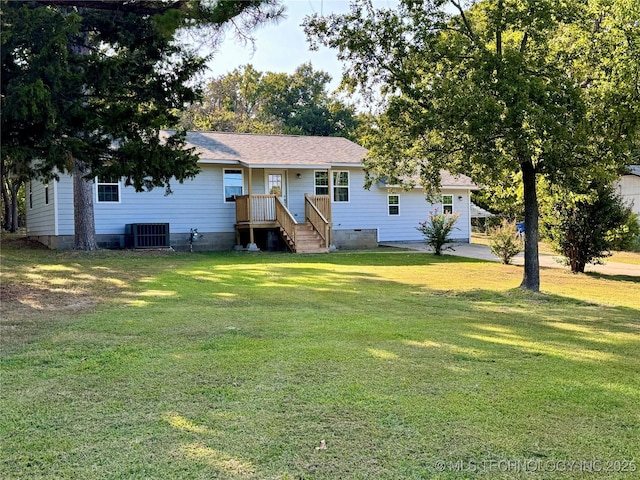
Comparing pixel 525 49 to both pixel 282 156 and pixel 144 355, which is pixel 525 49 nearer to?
pixel 144 355

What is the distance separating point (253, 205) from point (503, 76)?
12.1 m

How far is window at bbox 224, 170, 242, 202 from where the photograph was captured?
20188 mm

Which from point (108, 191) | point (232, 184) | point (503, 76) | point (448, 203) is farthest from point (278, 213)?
point (503, 76)

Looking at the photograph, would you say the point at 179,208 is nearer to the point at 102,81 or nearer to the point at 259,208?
the point at 259,208

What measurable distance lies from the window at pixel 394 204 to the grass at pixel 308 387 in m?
14.8

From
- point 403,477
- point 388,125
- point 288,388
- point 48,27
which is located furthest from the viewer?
point 388,125

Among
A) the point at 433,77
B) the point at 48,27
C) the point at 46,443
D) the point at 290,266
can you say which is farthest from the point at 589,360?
the point at 290,266

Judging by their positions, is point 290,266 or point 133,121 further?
point 290,266

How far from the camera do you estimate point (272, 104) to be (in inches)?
1784

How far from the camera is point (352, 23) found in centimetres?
948

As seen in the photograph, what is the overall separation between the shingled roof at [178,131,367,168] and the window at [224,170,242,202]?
0.71 meters

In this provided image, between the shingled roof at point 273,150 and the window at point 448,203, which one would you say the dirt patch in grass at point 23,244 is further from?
the window at point 448,203

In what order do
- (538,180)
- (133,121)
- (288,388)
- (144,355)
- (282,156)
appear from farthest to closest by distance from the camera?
(282,156), (538,180), (133,121), (144,355), (288,388)

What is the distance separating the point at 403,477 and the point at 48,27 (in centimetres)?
795
